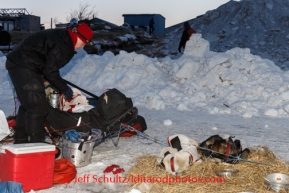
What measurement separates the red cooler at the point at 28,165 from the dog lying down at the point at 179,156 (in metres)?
1.15

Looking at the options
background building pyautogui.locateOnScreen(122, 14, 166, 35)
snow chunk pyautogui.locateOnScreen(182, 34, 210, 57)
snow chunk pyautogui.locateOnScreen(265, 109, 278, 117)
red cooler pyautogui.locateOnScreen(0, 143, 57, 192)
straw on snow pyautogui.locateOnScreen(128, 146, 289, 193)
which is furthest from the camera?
background building pyautogui.locateOnScreen(122, 14, 166, 35)

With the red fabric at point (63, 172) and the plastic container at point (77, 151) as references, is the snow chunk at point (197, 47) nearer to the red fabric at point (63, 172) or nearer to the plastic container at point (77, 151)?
the plastic container at point (77, 151)

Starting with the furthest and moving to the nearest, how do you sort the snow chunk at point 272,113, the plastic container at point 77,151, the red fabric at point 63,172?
the snow chunk at point 272,113
the plastic container at point 77,151
the red fabric at point 63,172

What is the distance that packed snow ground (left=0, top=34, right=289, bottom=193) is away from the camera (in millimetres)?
5574

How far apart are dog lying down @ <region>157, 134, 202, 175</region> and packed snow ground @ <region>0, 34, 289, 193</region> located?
1.56ft

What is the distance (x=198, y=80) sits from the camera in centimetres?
939

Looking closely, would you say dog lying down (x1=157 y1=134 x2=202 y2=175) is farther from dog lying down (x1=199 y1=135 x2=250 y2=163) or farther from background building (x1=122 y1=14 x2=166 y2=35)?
background building (x1=122 y1=14 x2=166 y2=35)

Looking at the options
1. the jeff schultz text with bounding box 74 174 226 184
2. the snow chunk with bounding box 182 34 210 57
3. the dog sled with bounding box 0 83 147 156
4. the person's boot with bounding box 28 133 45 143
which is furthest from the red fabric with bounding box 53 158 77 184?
the snow chunk with bounding box 182 34 210 57

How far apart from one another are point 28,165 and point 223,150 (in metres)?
2.07

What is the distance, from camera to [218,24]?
23812mm

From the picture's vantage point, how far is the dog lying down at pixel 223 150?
4.24 meters

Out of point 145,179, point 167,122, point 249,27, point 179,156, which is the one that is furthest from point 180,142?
point 249,27

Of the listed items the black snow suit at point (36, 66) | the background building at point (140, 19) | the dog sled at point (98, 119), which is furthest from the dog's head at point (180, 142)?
the background building at point (140, 19)

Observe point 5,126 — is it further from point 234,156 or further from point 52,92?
point 234,156
